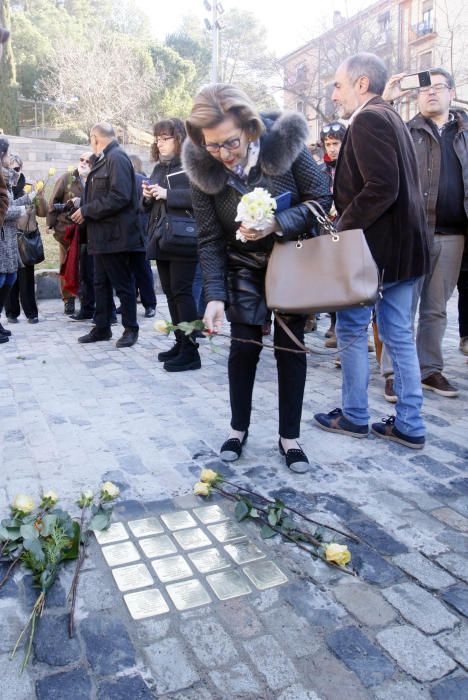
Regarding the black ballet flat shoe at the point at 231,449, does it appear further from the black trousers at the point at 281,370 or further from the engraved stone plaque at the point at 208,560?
the engraved stone plaque at the point at 208,560

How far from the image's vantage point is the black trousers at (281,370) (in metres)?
3.34

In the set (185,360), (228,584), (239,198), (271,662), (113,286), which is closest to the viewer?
(271,662)

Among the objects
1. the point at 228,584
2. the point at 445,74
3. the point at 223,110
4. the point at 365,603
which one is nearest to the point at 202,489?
the point at 228,584

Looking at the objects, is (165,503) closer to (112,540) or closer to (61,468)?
(112,540)

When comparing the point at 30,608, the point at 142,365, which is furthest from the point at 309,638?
the point at 142,365

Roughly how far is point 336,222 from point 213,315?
948mm

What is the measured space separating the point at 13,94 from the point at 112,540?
31055 mm

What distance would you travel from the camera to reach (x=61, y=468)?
3.43 metres

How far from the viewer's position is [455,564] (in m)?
2.50

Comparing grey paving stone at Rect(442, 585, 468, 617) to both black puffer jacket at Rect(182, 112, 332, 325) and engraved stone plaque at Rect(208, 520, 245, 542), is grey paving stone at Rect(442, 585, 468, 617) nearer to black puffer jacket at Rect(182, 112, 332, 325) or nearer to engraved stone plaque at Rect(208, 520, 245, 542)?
engraved stone plaque at Rect(208, 520, 245, 542)

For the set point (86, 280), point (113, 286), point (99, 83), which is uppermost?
point (99, 83)

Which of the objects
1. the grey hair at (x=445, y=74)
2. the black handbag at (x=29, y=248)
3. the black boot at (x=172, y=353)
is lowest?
the black boot at (x=172, y=353)

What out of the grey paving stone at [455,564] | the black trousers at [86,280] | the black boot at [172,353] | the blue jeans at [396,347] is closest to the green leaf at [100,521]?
the grey paving stone at [455,564]

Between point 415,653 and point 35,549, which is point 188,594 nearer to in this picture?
point 35,549
